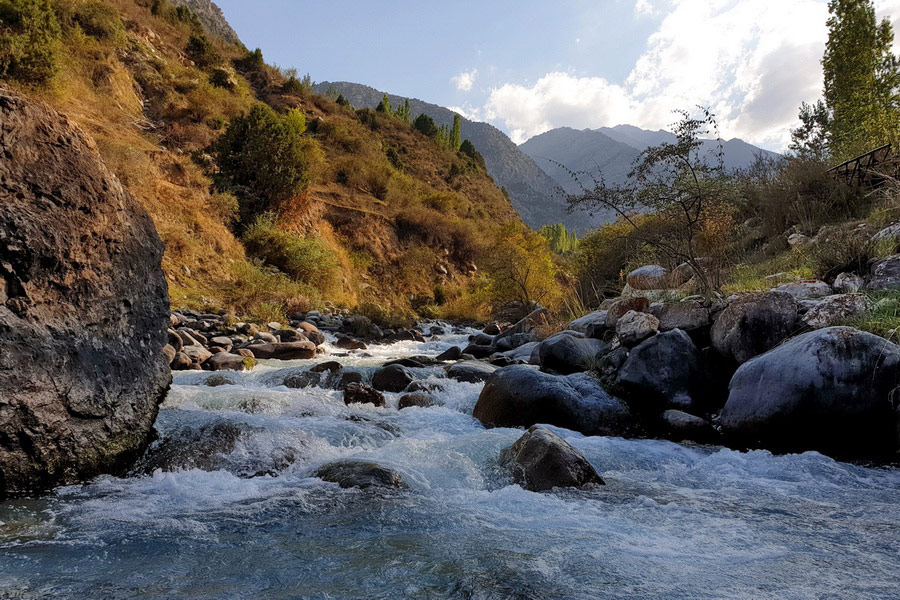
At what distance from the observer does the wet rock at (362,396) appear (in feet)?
23.1

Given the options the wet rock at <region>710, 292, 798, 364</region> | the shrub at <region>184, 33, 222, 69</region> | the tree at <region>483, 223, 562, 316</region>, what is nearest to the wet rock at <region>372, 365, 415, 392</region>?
the wet rock at <region>710, 292, 798, 364</region>

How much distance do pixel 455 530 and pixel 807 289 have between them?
6.11m

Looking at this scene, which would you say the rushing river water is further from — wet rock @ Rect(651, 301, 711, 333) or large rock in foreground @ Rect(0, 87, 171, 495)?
wet rock @ Rect(651, 301, 711, 333)

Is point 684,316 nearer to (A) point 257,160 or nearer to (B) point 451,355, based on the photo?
(B) point 451,355

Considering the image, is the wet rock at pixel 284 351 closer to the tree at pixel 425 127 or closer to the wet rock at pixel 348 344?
the wet rock at pixel 348 344

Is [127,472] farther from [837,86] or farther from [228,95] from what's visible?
[228,95]

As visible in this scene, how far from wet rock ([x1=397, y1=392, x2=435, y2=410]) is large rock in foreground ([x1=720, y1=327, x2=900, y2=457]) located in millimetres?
3962

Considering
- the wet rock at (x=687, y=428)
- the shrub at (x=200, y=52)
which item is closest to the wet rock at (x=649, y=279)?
the wet rock at (x=687, y=428)

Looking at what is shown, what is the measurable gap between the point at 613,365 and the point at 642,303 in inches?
67.2

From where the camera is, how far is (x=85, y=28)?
2153 centimetres

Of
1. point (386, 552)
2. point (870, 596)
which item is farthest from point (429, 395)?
point (870, 596)

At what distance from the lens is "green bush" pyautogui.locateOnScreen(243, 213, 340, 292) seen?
17125 millimetres

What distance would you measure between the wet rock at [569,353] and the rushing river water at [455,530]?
2.86 metres

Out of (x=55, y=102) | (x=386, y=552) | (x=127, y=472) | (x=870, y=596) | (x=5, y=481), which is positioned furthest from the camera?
(x=55, y=102)
